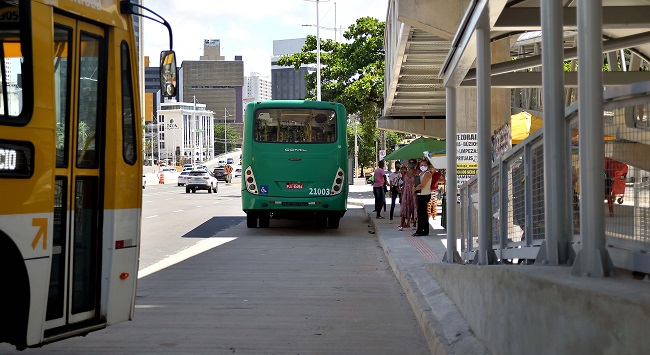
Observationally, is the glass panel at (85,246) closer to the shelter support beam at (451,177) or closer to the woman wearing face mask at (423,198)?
the shelter support beam at (451,177)

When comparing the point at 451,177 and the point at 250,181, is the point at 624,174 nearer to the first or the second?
the point at 451,177

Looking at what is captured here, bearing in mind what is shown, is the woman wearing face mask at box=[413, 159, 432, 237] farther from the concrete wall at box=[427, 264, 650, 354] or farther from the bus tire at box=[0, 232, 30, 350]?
the bus tire at box=[0, 232, 30, 350]

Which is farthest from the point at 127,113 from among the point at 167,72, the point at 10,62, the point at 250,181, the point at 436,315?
the point at 250,181

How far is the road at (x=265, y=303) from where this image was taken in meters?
8.85

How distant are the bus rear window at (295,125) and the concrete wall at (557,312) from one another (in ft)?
52.4

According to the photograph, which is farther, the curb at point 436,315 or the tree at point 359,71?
the tree at point 359,71

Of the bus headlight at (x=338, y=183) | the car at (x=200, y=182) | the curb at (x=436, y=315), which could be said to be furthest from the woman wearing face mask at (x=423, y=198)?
the car at (x=200, y=182)

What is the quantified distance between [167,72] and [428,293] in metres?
4.83

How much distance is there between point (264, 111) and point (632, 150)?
18499mm

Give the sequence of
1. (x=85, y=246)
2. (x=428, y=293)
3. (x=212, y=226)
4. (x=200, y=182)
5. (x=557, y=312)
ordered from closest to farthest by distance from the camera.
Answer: (x=557, y=312) < (x=85, y=246) < (x=428, y=293) < (x=212, y=226) < (x=200, y=182)

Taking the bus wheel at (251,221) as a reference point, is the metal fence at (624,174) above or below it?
above

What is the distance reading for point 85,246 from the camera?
283 inches

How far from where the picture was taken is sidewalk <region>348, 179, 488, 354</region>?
800 centimetres

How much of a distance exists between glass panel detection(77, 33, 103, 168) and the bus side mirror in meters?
0.67
